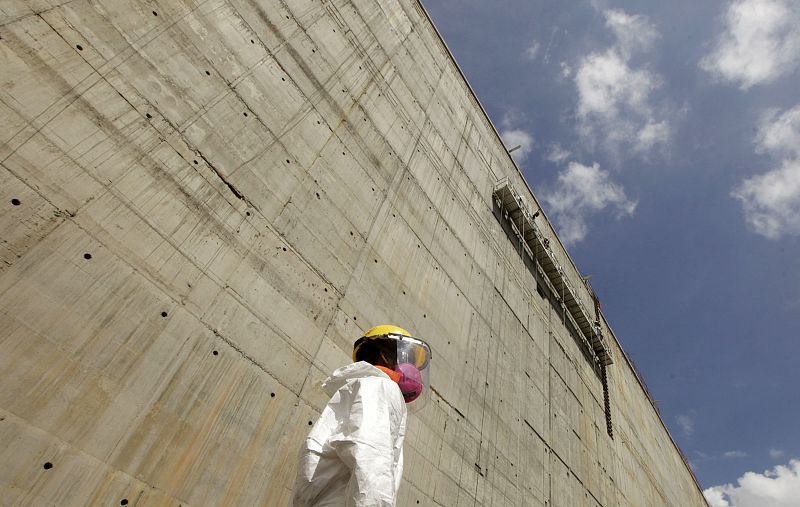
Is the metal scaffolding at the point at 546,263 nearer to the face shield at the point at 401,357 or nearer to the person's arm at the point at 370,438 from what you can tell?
the face shield at the point at 401,357

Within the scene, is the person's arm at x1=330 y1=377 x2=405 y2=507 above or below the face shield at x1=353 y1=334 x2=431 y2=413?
below

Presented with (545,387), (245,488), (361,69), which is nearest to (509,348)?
(545,387)

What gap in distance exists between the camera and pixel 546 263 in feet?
41.9

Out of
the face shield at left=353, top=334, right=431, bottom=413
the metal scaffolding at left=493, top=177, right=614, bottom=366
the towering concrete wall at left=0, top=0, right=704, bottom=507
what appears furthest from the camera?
the metal scaffolding at left=493, top=177, right=614, bottom=366

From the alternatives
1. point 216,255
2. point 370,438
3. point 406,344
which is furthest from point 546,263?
point 370,438

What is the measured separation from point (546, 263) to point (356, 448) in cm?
1164

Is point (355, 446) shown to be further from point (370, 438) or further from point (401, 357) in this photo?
point (401, 357)

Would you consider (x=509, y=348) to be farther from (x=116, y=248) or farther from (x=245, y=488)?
(x=116, y=248)

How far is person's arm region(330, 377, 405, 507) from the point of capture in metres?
1.80

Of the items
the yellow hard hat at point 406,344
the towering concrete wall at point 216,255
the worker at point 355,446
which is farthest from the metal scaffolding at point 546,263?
the worker at point 355,446

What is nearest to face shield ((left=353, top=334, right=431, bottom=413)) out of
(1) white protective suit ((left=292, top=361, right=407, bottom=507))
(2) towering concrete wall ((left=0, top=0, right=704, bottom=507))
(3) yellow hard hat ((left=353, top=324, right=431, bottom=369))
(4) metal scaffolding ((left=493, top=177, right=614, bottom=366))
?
(3) yellow hard hat ((left=353, top=324, right=431, bottom=369))

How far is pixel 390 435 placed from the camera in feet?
6.74

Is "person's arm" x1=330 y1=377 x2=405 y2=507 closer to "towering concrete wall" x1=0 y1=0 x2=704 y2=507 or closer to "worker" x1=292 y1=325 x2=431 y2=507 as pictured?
"worker" x1=292 y1=325 x2=431 y2=507

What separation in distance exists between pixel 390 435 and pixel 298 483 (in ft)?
1.48
